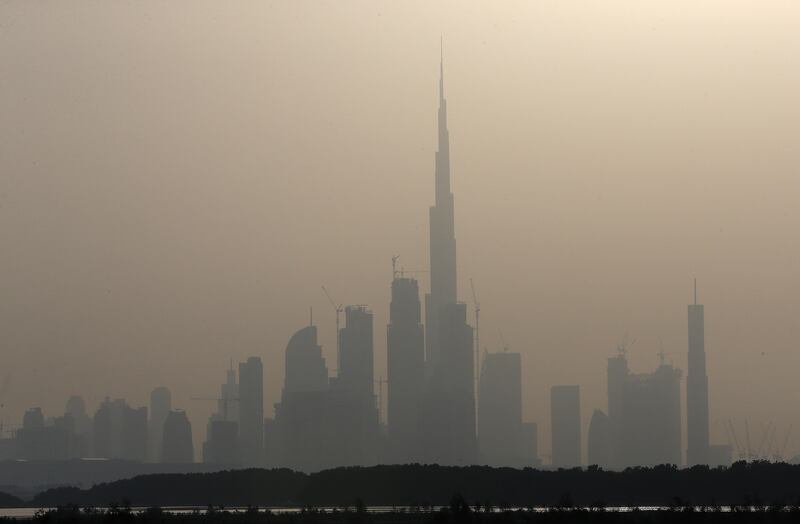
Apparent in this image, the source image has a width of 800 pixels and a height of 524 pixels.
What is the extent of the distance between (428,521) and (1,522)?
140 feet

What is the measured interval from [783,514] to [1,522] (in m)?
70.9

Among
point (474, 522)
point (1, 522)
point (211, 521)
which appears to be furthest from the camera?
point (1, 522)

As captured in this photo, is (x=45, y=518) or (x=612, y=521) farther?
(x=45, y=518)

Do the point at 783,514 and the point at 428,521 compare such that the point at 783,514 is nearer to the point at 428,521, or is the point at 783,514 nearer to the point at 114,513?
the point at 428,521

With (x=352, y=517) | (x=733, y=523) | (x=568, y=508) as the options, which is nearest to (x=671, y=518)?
(x=733, y=523)

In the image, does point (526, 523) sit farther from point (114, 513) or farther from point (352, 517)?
point (114, 513)

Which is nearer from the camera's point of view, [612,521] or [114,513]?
[612,521]

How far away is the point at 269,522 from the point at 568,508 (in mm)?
29597

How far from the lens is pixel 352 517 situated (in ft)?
505

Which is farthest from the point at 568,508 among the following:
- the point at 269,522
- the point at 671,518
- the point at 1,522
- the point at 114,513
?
the point at 1,522

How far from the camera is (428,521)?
146 metres

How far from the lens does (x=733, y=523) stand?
142750mm

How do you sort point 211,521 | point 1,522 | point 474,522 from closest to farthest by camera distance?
1. point 474,522
2. point 211,521
3. point 1,522

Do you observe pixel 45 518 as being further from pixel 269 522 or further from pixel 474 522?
pixel 474 522
